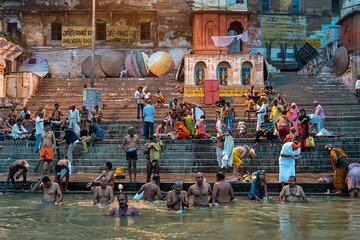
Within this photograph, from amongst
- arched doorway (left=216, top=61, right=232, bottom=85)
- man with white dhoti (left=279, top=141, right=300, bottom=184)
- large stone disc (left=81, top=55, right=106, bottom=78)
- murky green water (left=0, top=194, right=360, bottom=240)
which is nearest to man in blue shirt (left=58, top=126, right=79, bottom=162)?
murky green water (left=0, top=194, right=360, bottom=240)

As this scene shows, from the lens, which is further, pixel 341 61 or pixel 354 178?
pixel 341 61

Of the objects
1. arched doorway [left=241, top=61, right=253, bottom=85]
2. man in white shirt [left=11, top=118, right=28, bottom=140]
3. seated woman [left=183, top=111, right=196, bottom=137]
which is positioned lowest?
man in white shirt [left=11, top=118, right=28, bottom=140]

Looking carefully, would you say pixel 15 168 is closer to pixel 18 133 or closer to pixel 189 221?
pixel 18 133

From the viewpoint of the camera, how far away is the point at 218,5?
29.0 m

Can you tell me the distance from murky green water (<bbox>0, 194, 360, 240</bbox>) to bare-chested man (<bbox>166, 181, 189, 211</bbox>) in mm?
162

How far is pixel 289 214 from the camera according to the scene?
31.4 feet

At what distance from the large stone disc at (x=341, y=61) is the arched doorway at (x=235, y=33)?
18.3ft

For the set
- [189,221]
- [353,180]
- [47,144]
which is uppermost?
[47,144]

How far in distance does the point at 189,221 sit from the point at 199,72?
54.6 feet

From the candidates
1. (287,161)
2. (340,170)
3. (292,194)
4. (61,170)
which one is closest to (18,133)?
(61,170)

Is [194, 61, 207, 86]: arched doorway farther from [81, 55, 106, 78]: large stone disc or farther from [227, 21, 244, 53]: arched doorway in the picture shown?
[81, 55, 106, 78]: large stone disc

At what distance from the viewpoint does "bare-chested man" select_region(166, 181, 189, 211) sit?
387 inches

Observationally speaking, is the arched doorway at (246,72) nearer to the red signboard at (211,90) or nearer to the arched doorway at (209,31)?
the red signboard at (211,90)

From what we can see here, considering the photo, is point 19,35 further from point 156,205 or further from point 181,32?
point 156,205
